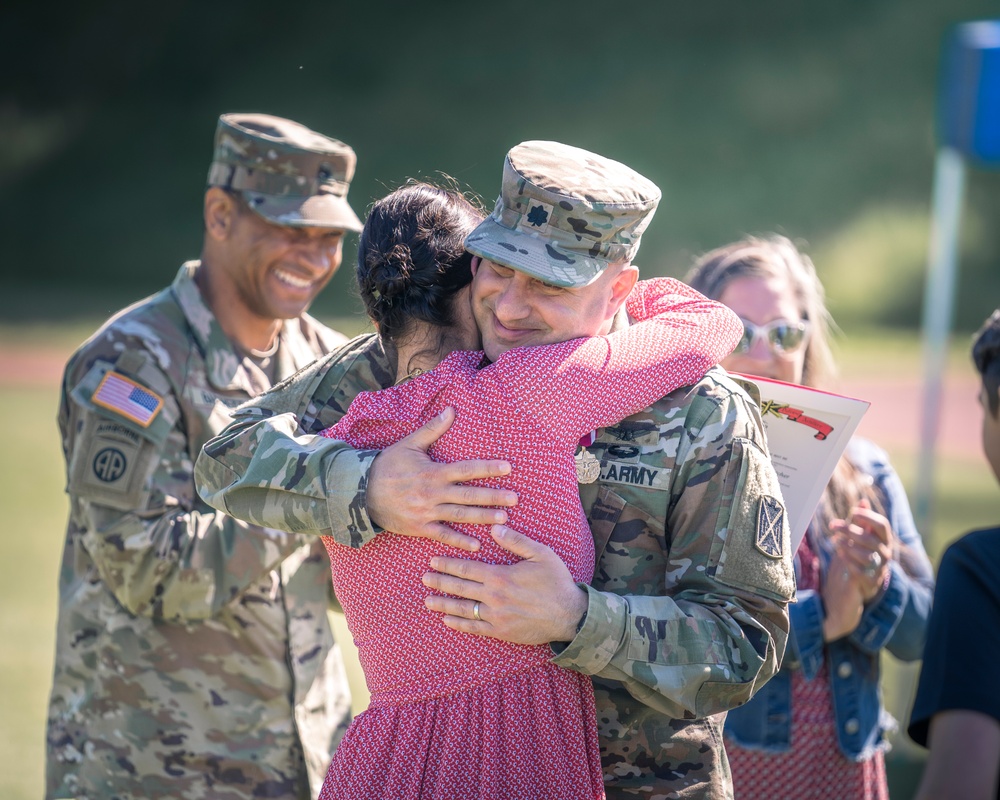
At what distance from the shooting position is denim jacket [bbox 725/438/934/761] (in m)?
3.07

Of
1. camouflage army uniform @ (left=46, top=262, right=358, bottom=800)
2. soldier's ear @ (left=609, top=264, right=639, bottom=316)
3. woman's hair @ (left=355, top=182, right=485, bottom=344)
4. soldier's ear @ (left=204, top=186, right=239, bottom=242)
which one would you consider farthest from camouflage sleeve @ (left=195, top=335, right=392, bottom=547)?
soldier's ear @ (left=204, top=186, right=239, bottom=242)

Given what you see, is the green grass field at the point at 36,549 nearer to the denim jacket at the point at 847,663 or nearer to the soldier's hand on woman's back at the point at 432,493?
the denim jacket at the point at 847,663

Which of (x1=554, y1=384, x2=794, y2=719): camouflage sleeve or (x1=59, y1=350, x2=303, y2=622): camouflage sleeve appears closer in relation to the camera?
(x1=554, y1=384, x2=794, y2=719): camouflage sleeve

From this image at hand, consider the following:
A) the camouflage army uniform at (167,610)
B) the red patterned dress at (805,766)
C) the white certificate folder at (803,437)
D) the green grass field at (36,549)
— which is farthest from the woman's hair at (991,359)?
the green grass field at (36,549)

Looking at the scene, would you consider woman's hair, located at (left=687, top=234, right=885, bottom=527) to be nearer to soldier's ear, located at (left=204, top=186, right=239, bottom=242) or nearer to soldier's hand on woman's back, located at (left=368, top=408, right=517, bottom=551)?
soldier's ear, located at (left=204, top=186, right=239, bottom=242)

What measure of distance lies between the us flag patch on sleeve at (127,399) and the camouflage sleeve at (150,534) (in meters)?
0.02

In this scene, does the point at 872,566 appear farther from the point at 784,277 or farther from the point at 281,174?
the point at 281,174

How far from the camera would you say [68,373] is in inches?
132

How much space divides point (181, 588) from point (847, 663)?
1923 millimetres

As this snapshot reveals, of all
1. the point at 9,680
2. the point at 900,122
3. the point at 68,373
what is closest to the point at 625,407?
the point at 68,373

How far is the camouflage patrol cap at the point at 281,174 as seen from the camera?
3578mm

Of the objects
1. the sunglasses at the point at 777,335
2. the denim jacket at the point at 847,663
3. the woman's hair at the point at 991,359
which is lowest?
the denim jacket at the point at 847,663

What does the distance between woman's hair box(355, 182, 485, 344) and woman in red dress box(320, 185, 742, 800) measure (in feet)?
0.03

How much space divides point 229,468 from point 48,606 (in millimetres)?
6496
